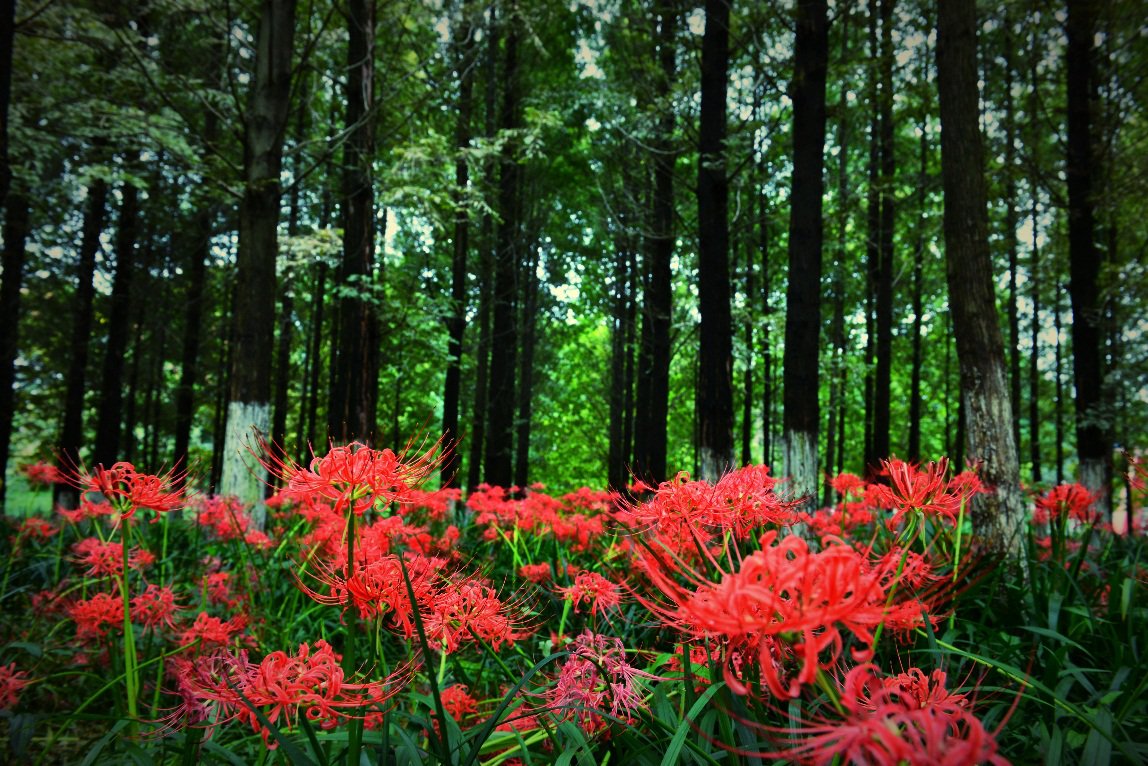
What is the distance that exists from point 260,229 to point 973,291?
7.75 metres

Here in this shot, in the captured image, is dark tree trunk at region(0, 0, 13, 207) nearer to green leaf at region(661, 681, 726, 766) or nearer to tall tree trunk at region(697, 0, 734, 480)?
green leaf at region(661, 681, 726, 766)

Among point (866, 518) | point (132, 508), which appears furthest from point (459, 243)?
point (132, 508)

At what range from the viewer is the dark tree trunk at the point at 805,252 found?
6703mm

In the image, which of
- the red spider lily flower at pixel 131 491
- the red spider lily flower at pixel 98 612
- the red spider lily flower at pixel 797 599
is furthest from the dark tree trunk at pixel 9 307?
the red spider lily flower at pixel 797 599

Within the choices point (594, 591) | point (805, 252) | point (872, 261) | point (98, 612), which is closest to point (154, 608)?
point (98, 612)

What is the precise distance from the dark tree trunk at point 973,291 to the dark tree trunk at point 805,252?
1.87 m

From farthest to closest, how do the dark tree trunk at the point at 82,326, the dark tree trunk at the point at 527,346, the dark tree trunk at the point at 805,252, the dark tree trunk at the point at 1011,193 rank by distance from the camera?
the dark tree trunk at the point at 527,346
the dark tree trunk at the point at 82,326
the dark tree trunk at the point at 1011,193
the dark tree trunk at the point at 805,252

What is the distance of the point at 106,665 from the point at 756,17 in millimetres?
9834

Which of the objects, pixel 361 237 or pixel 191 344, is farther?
pixel 191 344

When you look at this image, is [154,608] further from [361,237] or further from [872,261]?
[872,261]

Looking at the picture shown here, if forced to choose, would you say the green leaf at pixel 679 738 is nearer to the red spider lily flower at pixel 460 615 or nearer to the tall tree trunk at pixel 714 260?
the red spider lily flower at pixel 460 615

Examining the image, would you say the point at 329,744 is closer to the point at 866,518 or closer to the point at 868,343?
the point at 866,518

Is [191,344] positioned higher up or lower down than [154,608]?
higher up

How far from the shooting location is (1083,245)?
9.84 meters
